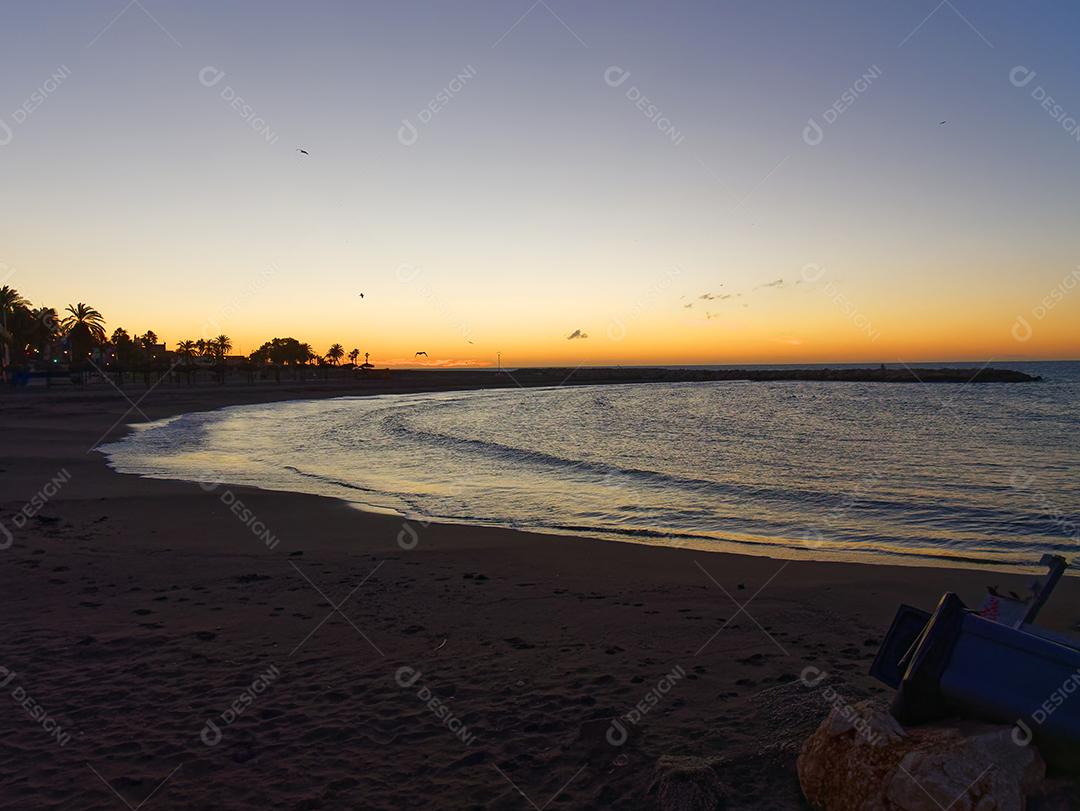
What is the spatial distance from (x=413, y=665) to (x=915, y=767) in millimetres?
4430

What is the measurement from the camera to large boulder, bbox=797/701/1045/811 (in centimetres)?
359

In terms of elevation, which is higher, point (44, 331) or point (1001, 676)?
point (44, 331)

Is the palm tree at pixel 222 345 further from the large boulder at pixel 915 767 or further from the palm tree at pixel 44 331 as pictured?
the large boulder at pixel 915 767

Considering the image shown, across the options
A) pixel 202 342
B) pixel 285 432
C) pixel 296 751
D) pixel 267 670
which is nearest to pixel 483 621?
pixel 267 670

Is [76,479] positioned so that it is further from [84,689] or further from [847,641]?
[847,641]

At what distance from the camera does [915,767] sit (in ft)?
12.3

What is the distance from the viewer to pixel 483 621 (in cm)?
796

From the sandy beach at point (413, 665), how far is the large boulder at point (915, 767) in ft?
1.69

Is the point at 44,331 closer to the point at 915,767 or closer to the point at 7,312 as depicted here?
the point at 7,312

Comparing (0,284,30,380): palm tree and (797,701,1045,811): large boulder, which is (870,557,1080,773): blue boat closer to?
(797,701,1045,811): large boulder

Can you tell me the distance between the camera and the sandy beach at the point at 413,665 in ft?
15.8

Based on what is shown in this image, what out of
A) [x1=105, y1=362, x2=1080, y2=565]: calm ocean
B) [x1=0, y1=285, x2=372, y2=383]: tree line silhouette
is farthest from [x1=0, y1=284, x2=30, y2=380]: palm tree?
[x1=105, y1=362, x2=1080, y2=565]: calm ocean

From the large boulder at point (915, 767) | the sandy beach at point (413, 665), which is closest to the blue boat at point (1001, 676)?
the large boulder at point (915, 767)

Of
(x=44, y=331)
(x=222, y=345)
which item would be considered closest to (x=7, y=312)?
(x=44, y=331)
